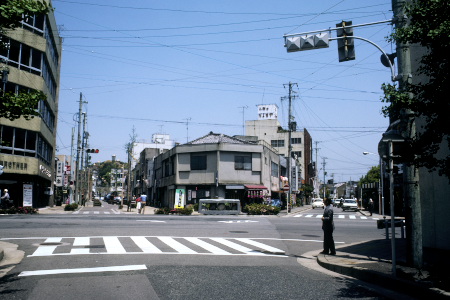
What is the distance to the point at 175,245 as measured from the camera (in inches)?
490

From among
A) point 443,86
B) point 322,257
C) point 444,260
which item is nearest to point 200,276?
point 322,257

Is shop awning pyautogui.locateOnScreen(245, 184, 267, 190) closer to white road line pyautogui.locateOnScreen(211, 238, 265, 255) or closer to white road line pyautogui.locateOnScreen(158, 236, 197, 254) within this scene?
white road line pyautogui.locateOnScreen(211, 238, 265, 255)

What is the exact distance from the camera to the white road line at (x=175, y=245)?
36.6ft

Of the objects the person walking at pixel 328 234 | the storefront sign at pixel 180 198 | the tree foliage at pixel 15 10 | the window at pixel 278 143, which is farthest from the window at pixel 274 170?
the tree foliage at pixel 15 10

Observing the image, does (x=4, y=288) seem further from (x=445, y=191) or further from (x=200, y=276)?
(x=445, y=191)

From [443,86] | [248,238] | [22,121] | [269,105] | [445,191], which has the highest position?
[269,105]

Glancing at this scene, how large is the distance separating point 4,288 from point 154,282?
255 cm

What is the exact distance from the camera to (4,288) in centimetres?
660

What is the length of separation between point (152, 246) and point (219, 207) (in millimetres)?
23578

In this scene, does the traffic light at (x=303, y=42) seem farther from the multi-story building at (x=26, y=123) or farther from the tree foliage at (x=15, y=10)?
the multi-story building at (x=26, y=123)

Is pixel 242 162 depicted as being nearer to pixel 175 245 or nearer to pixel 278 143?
pixel 175 245

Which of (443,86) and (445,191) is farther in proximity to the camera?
(445,191)

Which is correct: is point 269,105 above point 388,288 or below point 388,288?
above

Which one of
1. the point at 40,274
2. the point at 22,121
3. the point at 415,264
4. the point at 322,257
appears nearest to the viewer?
the point at 40,274
